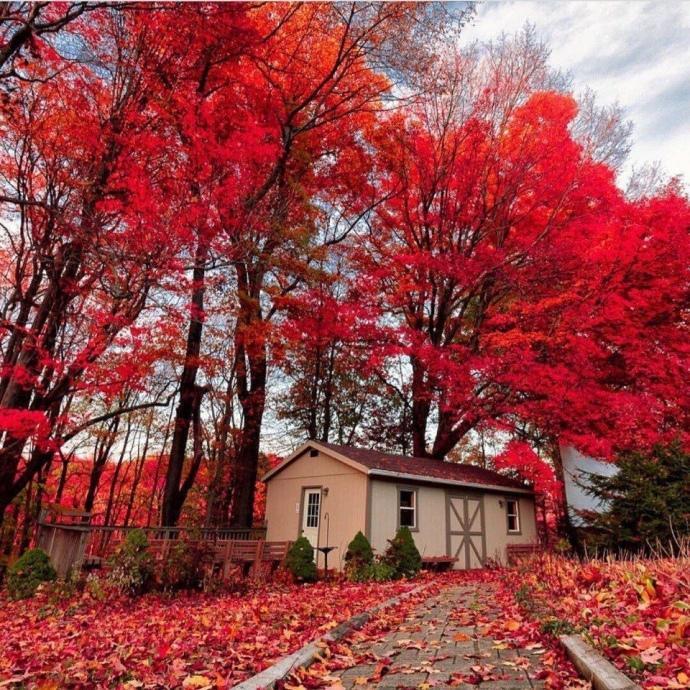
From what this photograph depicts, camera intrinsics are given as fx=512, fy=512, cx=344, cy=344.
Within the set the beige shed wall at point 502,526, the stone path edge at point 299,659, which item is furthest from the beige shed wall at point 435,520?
the stone path edge at point 299,659

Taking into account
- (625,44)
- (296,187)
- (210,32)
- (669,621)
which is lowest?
(669,621)

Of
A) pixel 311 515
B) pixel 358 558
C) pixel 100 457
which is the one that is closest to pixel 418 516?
pixel 311 515

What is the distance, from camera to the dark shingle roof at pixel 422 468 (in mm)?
14305

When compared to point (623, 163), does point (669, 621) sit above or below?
below

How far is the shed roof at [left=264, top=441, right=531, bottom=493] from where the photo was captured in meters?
13.9

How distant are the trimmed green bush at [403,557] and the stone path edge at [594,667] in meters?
8.90

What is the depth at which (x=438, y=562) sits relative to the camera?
47.0 ft

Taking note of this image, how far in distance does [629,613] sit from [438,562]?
35.5ft

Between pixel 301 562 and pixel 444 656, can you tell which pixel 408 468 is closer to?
pixel 301 562

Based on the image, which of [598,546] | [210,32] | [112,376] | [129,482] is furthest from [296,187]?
[129,482]

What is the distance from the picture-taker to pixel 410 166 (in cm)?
1850

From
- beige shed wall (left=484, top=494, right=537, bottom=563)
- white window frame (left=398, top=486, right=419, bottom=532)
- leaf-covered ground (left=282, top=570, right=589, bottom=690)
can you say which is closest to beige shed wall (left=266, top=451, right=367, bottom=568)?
white window frame (left=398, top=486, right=419, bottom=532)

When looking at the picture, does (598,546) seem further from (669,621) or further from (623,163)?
(623,163)

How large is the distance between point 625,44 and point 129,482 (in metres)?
28.7
